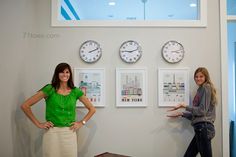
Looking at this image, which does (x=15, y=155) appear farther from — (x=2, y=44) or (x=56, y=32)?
(x=56, y=32)

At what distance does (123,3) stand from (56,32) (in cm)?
99

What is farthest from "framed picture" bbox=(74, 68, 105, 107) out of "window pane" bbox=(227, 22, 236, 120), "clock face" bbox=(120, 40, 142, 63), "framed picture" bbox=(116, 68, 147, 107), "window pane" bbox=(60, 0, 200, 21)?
"window pane" bbox=(227, 22, 236, 120)

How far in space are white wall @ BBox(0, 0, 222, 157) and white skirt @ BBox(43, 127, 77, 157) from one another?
545 mm

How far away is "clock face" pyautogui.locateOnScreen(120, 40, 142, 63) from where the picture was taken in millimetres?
3018

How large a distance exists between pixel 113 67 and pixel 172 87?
2.66ft

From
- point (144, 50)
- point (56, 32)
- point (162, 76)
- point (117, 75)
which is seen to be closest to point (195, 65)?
point (162, 76)

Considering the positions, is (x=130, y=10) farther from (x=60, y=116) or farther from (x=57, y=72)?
(x=60, y=116)

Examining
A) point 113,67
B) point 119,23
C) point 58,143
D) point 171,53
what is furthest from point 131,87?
point 58,143

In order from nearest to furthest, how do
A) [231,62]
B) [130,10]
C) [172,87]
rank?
[172,87]
[130,10]
[231,62]

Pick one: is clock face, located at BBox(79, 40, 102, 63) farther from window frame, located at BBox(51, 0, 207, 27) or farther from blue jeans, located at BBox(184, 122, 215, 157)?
blue jeans, located at BBox(184, 122, 215, 157)

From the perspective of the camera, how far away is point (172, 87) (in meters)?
3.01

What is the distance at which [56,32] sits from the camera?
10.0 feet

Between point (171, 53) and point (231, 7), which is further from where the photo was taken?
point (231, 7)

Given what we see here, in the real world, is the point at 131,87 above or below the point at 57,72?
below
